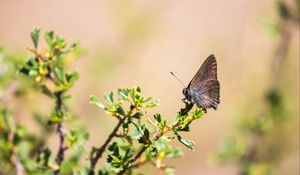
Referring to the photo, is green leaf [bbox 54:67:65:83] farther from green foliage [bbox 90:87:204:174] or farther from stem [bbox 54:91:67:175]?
green foliage [bbox 90:87:204:174]

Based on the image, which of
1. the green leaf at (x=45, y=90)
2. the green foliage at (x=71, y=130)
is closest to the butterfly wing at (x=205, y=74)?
the green foliage at (x=71, y=130)

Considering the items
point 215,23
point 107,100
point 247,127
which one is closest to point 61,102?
point 107,100

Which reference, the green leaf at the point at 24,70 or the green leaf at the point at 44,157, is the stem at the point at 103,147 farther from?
the green leaf at the point at 24,70

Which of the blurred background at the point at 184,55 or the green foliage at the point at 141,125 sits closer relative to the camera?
the green foliage at the point at 141,125

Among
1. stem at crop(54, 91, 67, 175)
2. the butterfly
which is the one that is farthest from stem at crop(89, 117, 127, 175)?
the butterfly

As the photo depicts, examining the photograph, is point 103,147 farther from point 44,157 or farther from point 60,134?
point 44,157

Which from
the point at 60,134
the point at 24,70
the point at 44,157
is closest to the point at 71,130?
the point at 60,134
